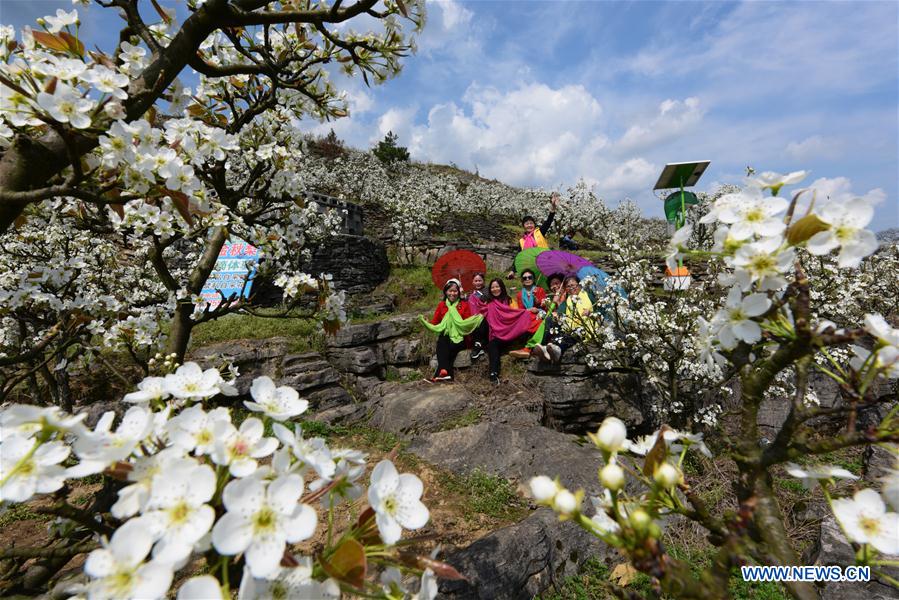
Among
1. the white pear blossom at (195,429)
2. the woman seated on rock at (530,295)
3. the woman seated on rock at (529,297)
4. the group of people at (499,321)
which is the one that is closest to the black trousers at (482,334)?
the group of people at (499,321)

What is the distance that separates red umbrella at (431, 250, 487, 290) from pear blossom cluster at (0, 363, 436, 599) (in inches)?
325

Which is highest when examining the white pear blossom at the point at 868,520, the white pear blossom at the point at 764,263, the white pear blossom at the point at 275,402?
the white pear blossom at the point at 764,263

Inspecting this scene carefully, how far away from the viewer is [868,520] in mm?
831

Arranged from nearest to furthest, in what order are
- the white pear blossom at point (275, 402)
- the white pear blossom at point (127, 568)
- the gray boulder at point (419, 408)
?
the white pear blossom at point (127, 568) < the white pear blossom at point (275, 402) < the gray boulder at point (419, 408)

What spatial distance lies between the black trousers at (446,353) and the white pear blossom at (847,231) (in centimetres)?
656

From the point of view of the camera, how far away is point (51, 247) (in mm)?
5445

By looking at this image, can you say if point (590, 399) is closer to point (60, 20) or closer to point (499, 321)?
point (499, 321)

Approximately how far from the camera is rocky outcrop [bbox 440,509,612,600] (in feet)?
7.89

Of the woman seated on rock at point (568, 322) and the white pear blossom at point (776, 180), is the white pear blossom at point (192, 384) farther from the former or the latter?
the woman seated on rock at point (568, 322)

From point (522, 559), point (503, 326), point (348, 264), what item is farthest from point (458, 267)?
point (522, 559)

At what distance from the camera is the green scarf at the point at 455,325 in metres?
7.39

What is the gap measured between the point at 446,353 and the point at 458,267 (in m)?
2.54

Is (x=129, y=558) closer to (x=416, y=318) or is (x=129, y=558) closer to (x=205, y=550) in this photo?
(x=205, y=550)

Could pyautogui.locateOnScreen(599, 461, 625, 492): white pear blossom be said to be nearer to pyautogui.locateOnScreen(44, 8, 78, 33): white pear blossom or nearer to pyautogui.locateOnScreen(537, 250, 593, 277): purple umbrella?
pyautogui.locateOnScreen(44, 8, 78, 33): white pear blossom
